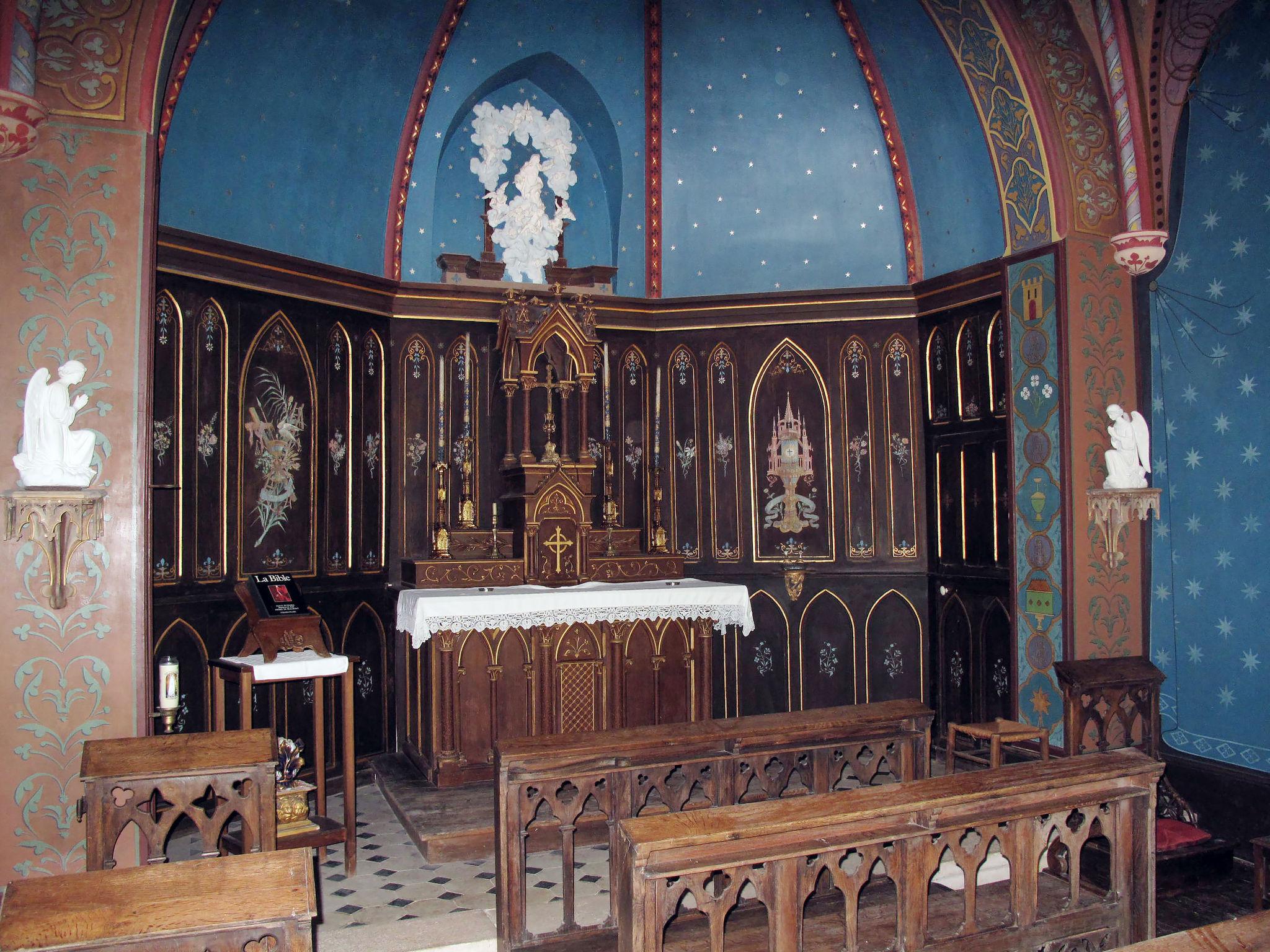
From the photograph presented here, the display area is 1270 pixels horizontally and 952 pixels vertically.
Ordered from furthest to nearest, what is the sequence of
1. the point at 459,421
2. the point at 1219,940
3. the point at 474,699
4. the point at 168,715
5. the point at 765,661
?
the point at 765,661
the point at 459,421
the point at 474,699
the point at 168,715
the point at 1219,940

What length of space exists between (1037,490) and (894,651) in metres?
2.09

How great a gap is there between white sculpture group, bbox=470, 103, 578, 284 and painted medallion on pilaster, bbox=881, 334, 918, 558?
323 cm

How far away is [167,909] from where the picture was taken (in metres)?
2.72

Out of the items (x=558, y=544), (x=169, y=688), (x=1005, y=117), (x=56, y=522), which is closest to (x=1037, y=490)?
(x=1005, y=117)

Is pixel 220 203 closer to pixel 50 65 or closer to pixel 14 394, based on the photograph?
pixel 50 65

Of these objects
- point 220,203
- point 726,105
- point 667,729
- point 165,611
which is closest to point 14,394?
point 165,611

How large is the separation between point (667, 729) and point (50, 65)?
15.1 ft

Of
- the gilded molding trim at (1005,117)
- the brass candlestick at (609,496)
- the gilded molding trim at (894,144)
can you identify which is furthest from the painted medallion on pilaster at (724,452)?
the gilded molding trim at (1005,117)

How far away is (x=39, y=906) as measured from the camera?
274cm

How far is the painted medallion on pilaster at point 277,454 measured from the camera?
730 centimetres

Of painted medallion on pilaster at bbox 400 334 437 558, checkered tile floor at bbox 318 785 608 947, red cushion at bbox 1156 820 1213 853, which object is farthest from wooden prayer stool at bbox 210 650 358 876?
red cushion at bbox 1156 820 1213 853

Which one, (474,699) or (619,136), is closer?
(474,699)

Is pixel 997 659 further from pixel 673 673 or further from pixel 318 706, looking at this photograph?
pixel 318 706

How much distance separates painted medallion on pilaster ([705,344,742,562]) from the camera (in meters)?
8.98
